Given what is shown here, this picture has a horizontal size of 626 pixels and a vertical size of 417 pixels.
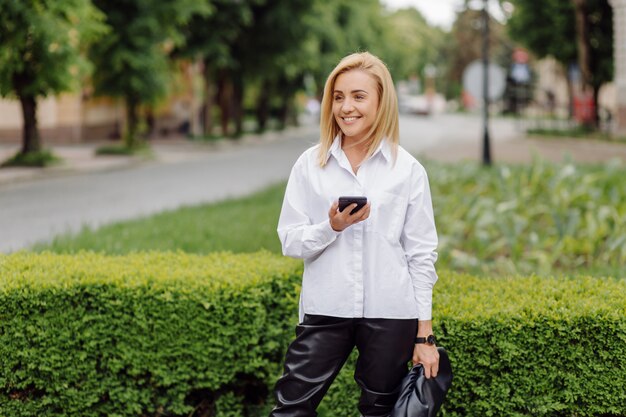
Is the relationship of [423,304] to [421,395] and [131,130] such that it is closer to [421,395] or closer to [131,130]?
[421,395]

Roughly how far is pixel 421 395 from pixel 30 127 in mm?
18719

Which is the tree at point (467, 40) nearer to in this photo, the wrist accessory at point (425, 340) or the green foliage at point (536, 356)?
the green foliage at point (536, 356)

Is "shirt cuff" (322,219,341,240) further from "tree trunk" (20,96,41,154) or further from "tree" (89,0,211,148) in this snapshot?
"tree" (89,0,211,148)

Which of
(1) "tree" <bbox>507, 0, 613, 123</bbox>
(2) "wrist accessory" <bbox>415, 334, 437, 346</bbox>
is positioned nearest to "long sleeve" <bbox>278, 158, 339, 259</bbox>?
(2) "wrist accessory" <bbox>415, 334, 437, 346</bbox>

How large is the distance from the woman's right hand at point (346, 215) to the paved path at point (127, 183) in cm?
466

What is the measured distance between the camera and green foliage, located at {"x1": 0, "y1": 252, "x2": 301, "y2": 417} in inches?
168

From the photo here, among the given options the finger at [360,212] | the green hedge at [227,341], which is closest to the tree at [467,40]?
the green hedge at [227,341]

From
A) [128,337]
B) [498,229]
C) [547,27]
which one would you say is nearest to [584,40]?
[547,27]

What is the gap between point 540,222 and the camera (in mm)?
9820

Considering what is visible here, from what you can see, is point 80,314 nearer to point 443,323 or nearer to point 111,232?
point 443,323

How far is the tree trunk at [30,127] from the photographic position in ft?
65.1

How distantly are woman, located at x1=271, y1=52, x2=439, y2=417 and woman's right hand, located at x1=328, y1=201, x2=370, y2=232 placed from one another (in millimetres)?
174

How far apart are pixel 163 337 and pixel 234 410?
608 mm

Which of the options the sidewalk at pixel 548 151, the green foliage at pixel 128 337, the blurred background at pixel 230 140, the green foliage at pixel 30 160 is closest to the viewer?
the green foliage at pixel 128 337
